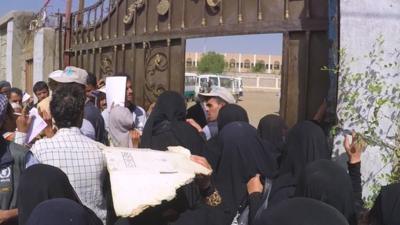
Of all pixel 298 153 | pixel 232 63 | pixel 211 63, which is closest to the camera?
pixel 298 153

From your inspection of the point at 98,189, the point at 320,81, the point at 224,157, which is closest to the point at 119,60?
the point at 320,81

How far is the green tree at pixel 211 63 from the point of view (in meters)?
43.0

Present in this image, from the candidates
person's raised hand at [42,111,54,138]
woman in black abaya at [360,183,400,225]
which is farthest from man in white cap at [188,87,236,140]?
woman in black abaya at [360,183,400,225]

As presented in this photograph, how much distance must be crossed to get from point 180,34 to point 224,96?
1.35 m

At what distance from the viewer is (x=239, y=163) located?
330cm

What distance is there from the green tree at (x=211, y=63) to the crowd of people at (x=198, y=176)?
38.3m

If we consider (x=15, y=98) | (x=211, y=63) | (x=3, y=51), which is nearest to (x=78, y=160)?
(x=15, y=98)

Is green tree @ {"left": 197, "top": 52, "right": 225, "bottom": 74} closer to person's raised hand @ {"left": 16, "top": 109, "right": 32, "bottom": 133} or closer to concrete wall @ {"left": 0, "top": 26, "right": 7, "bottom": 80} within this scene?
concrete wall @ {"left": 0, "top": 26, "right": 7, "bottom": 80}

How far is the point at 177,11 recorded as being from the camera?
5.62 m

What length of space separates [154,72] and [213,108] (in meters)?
1.69

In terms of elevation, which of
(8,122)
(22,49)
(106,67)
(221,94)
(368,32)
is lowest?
(8,122)

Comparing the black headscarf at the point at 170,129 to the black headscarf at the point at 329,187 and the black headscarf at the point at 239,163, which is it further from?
the black headscarf at the point at 329,187

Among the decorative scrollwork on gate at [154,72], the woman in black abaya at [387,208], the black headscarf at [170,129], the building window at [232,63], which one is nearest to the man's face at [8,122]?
the black headscarf at [170,129]

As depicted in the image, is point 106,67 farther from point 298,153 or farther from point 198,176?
point 198,176
